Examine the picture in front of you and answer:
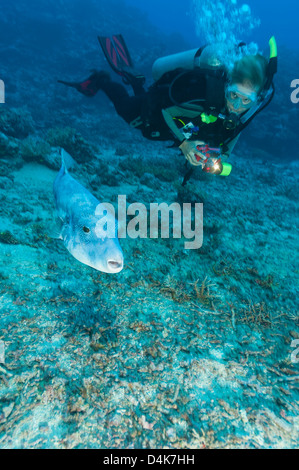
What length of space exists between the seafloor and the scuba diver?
68.8 inches

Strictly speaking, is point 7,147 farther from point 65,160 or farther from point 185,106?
point 185,106

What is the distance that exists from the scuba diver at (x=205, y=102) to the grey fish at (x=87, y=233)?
2.49 meters

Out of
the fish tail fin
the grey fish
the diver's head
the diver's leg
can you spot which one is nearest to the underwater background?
the diver's head

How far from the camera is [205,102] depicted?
3781 mm

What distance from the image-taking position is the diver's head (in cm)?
337

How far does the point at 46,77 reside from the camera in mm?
17516

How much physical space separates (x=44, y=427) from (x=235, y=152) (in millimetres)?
14963

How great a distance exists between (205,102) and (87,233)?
130 inches

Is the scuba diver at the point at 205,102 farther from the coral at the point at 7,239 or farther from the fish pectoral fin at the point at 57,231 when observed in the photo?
the coral at the point at 7,239

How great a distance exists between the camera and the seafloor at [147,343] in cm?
168

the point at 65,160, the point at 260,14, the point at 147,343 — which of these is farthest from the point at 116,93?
the point at 260,14

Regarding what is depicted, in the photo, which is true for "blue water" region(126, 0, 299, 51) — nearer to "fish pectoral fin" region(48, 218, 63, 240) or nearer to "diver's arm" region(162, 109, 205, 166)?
"diver's arm" region(162, 109, 205, 166)

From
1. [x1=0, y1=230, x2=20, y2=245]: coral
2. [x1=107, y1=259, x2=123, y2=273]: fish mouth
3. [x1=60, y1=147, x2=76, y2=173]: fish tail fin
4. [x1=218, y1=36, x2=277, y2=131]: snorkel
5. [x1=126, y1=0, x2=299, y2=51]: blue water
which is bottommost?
[x1=0, y1=230, x2=20, y2=245]: coral

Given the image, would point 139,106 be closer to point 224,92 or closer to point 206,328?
point 224,92
